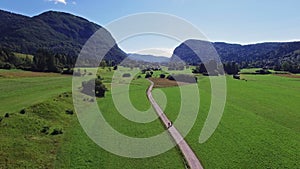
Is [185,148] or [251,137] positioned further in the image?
[251,137]

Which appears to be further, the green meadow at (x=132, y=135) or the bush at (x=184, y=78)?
the bush at (x=184, y=78)

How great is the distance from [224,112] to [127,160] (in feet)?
119

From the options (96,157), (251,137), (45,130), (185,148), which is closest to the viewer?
(96,157)

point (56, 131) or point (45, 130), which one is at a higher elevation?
point (45, 130)

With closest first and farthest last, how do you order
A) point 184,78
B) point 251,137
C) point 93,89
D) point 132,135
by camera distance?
1. point 251,137
2. point 132,135
3. point 93,89
4. point 184,78

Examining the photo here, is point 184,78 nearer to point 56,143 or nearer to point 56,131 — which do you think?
point 56,131

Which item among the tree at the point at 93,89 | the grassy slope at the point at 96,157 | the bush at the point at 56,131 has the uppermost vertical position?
the tree at the point at 93,89

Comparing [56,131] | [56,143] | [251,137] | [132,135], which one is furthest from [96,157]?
[251,137]

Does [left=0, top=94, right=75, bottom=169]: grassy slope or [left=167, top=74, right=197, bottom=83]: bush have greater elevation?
[left=167, top=74, right=197, bottom=83]: bush

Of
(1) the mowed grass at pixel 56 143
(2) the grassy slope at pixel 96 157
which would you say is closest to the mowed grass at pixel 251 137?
(2) the grassy slope at pixel 96 157

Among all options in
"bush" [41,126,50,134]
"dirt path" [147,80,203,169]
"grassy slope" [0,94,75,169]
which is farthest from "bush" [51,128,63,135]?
"dirt path" [147,80,203,169]

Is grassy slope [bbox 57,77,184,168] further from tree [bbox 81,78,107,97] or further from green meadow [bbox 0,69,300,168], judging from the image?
tree [bbox 81,78,107,97]

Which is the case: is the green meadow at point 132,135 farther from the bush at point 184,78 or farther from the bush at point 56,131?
the bush at point 184,78

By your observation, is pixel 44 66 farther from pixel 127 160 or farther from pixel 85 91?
pixel 127 160
